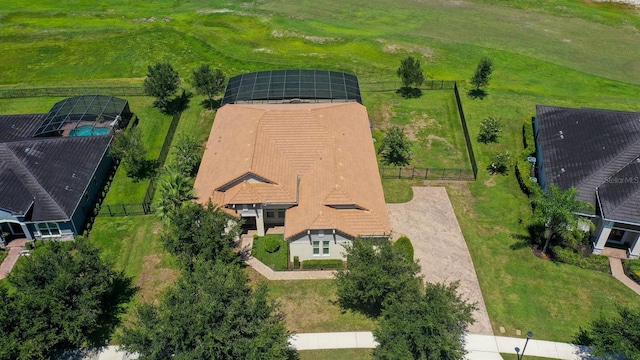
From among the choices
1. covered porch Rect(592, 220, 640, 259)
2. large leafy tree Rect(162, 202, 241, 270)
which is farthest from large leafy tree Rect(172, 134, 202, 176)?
covered porch Rect(592, 220, 640, 259)

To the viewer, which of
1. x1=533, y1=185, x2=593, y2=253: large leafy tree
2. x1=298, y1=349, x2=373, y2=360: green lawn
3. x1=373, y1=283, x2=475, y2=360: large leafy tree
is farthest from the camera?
x1=533, y1=185, x2=593, y2=253: large leafy tree

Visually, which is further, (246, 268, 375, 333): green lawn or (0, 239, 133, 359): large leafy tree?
(246, 268, 375, 333): green lawn

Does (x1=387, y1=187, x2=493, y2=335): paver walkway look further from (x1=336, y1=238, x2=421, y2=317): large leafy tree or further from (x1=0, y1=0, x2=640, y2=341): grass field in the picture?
(x1=336, y1=238, x2=421, y2=317): large leafy tree

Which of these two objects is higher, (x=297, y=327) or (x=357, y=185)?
(x=357, y=185)

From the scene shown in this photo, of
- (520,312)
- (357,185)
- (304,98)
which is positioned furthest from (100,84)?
(520,312)

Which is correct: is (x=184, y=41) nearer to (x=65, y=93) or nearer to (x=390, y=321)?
(x=65, y=93)

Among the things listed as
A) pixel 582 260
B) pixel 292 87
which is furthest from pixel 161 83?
pixel 582 260
